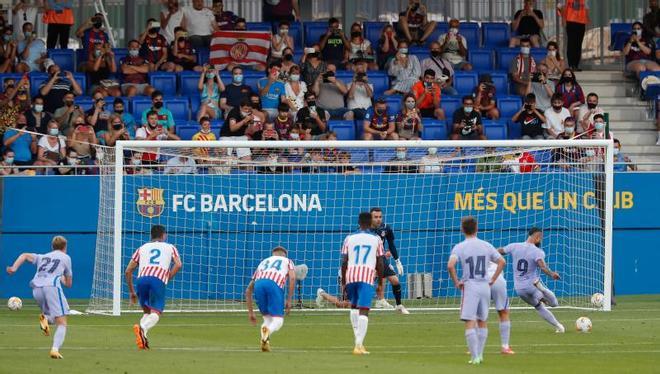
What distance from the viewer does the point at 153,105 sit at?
2939 centimetres

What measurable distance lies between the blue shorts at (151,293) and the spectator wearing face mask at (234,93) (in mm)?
11026

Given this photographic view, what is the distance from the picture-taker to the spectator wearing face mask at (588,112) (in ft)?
100

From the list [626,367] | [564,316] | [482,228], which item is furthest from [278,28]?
[626,367]

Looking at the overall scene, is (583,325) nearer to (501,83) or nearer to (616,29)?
(501,83)

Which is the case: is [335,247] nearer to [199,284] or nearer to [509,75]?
[199,284]

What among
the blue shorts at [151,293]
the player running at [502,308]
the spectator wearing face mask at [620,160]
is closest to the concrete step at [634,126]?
the spectator wearing face mask at [620,160]

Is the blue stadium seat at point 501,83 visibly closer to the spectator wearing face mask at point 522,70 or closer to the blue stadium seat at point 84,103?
the spectator wearing face mask at point 522,70

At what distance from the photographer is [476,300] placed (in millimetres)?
17094

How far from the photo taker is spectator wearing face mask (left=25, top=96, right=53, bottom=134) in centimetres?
2911

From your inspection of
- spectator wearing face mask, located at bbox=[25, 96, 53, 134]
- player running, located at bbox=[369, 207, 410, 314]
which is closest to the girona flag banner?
spectator wearing face mask, located at bbox=[25, 96, 53, 134]

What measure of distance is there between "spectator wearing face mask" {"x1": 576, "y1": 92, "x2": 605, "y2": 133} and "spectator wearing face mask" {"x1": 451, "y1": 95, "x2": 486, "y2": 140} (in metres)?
2.20

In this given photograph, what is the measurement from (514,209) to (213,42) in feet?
25.3

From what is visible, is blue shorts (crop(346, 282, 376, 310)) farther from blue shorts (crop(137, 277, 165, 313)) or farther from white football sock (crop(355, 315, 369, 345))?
blue shorts (crop(137, 277, 165, 313))

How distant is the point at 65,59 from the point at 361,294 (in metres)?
15.6
